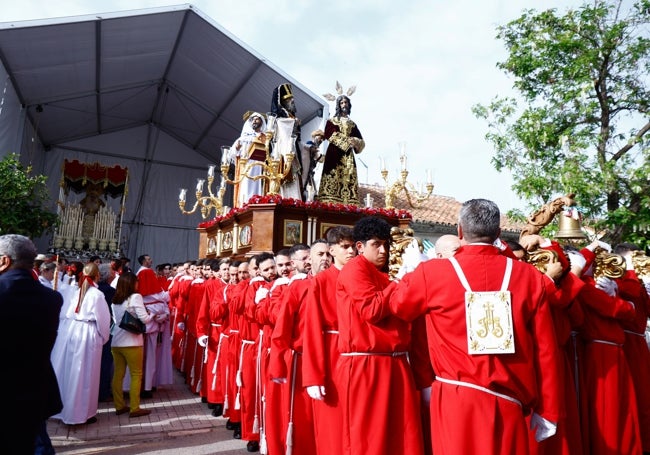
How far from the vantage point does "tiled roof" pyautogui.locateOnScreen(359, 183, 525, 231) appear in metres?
21.9

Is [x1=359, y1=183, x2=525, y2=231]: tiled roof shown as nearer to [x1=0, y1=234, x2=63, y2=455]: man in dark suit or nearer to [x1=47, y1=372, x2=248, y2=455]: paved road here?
[x1=47, y1=372, x2=248, y2=455]: paved road

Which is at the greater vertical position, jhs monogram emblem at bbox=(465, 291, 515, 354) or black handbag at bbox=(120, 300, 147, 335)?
jhs monogram emblem at bbox=(465, 291, 515, 354)

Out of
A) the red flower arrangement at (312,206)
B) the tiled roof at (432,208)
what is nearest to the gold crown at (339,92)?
the red flower arrangement at (312,206)

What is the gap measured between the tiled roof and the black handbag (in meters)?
15.2

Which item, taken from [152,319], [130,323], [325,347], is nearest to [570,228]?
[325,347]

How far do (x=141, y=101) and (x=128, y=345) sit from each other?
17.8 meters

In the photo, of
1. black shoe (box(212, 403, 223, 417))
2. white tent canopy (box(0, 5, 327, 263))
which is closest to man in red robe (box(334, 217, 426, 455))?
black shoe (box(212, 403, 223, 417))

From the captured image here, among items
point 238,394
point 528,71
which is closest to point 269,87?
point 528,71

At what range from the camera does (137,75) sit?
1888 cm

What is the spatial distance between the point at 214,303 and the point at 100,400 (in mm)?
2788

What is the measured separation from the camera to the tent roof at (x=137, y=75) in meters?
14.1

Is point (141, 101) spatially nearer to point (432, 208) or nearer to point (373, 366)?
point (432, 208)

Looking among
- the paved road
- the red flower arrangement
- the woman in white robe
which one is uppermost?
the red flower arrangement

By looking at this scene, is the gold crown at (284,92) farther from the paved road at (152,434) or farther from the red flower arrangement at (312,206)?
the paved road at (152,434)
